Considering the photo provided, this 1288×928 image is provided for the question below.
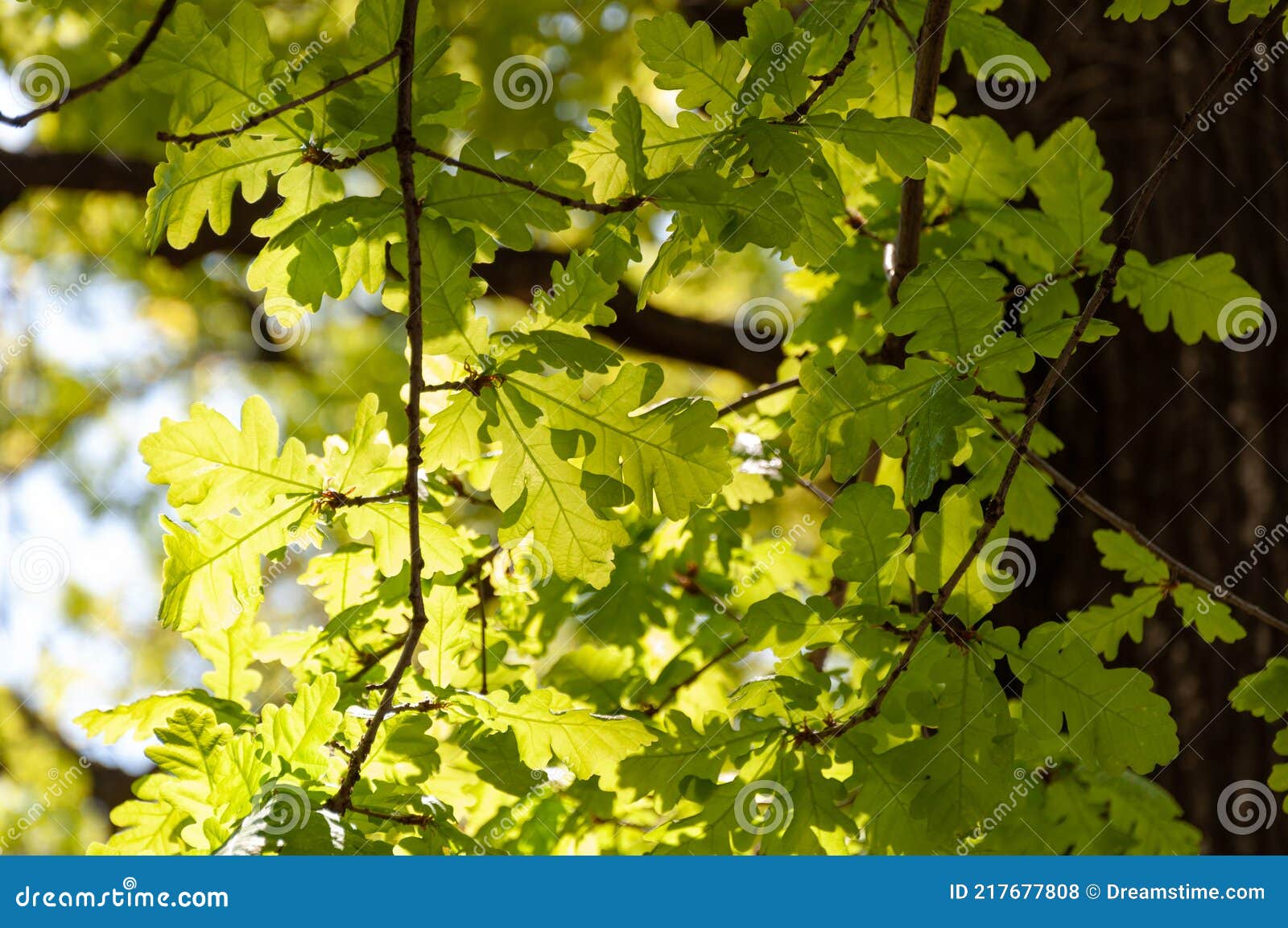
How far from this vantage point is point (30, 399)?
6379mm

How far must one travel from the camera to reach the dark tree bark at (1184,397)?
8.41ft

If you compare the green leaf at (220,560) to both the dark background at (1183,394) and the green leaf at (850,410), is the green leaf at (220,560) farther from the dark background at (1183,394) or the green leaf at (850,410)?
the dark background at (1183,394)

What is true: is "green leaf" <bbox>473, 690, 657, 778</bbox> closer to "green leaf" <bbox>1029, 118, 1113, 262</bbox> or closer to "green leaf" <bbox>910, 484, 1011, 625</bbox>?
"green leaf" <bbox>910, 484, 1011, 625</bbox>

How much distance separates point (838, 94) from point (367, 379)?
4.05 metres

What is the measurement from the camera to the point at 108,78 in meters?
1.04

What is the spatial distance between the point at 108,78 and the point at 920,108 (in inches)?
43.8

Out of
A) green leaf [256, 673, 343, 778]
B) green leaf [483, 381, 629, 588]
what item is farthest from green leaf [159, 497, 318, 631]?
green leaf [483, 381, 629, 588]

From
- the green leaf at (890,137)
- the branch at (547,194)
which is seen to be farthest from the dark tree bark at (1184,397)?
the branch at (547,194)

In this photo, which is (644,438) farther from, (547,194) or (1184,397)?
(1184,397)

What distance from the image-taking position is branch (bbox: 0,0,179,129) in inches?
40.0

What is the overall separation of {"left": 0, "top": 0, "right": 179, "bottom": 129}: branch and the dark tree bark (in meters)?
2.14

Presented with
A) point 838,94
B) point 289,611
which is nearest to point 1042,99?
point 838,94

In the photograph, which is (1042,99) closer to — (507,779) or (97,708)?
(507,779)

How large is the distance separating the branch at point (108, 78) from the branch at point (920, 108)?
1019 mm
